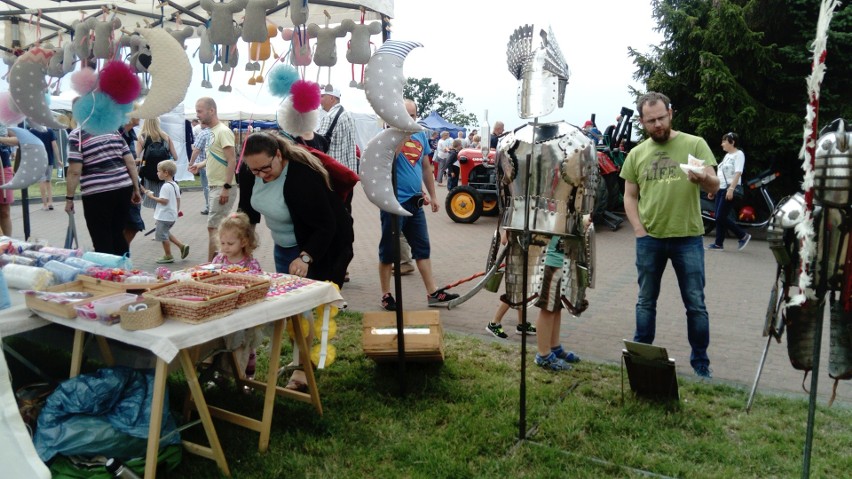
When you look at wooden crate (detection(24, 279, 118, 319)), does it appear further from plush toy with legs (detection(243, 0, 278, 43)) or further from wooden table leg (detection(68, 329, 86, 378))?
plush toy with legs (detection(243, 0, 278, 43))

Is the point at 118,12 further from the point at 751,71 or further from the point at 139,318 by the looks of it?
the point at 751,71

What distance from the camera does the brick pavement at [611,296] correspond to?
4.58m

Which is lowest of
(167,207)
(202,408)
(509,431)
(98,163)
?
(509,431)

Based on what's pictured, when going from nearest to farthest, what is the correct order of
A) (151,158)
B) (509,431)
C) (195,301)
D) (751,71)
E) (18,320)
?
(195,301)
(18,320)
(509,431)
(151,158)
(751,71)

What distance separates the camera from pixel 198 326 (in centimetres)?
257

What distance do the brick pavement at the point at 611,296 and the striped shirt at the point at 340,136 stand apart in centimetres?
136

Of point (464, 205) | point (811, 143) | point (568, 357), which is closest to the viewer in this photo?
point (811, 143)

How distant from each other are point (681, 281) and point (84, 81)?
4.14 m

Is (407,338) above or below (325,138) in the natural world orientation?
below

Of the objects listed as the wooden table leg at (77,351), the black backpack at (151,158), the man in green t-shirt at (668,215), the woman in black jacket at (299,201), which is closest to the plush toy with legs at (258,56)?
the woman in black jacket at (299,201)

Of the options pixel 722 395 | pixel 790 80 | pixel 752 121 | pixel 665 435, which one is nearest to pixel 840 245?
pixel 665 435

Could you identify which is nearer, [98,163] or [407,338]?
[407,338]

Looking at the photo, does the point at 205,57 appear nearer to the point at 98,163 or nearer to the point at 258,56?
the point at 258,56

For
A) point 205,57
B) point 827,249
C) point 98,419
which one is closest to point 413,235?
point 205,57
